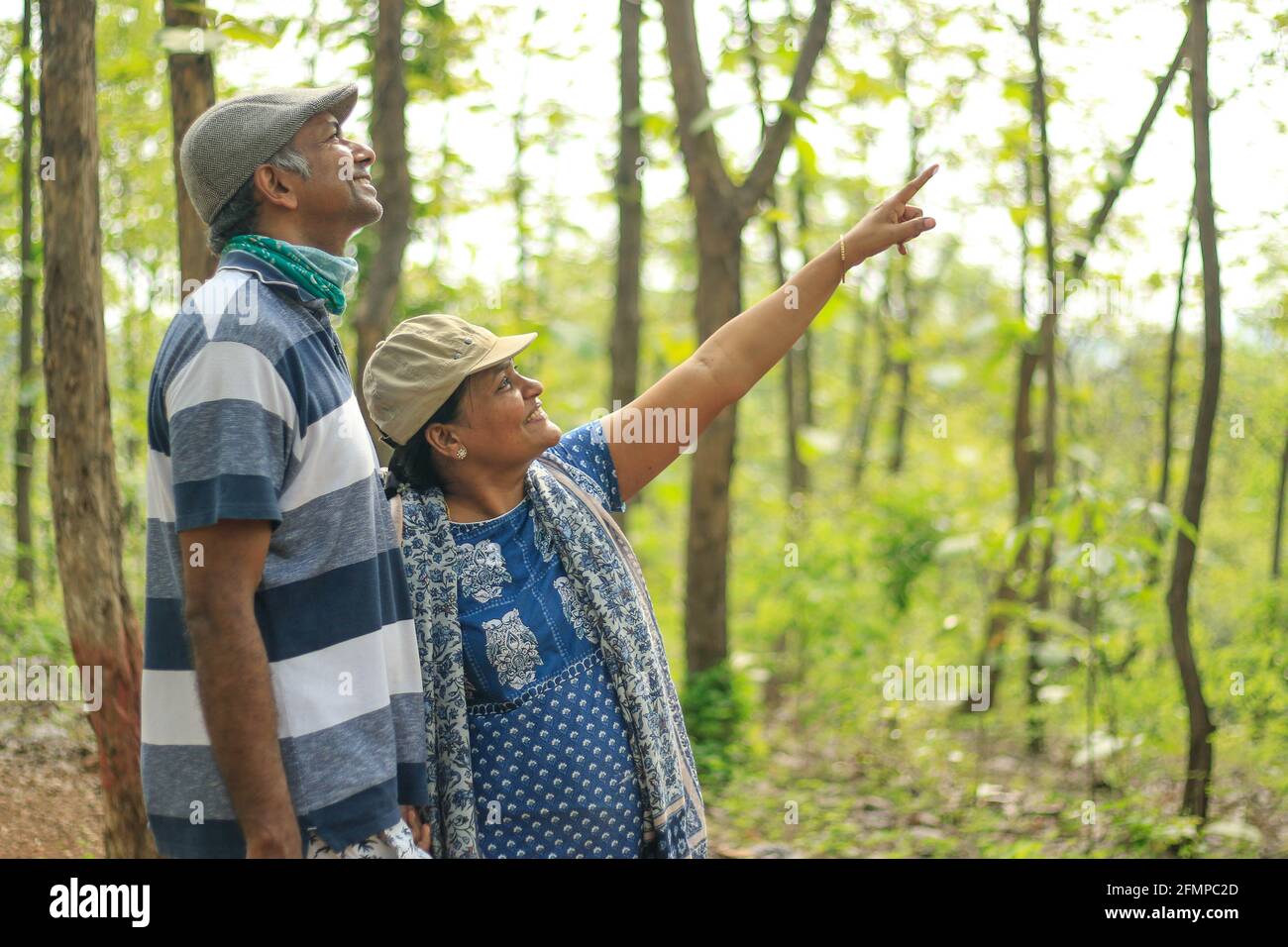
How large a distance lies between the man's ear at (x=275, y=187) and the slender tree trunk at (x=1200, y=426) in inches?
148

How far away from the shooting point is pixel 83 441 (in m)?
3.65

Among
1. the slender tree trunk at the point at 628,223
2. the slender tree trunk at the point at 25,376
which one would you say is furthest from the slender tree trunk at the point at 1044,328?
the slender tree trunk at the point at 25,376

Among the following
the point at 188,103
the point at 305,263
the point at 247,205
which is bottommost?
the point at 305,263

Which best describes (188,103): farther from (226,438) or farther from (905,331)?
(905,331)

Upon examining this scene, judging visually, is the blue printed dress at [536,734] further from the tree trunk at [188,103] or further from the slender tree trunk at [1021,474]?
the slender tree trunk at [1021,474]

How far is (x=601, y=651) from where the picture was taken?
2170mm

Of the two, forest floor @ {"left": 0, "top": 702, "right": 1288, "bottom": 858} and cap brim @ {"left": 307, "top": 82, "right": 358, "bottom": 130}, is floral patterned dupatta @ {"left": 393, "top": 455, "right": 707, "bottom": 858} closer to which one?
cap brim @ {"left": 307, "top": 82, "right": 358, "bottom": 130}

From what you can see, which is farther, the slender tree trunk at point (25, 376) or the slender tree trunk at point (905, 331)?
the slender tree trunk at point (905, 331)

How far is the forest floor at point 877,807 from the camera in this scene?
4.44 m

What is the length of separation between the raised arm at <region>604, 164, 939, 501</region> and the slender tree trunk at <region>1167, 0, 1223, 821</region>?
8.63 feet

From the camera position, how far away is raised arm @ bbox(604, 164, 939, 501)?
94.3 inches

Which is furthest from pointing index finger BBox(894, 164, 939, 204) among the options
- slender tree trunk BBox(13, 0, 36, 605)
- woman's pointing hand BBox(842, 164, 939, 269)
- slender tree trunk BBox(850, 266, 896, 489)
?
slender tree trunk BBox(850, 266, 896, 489)

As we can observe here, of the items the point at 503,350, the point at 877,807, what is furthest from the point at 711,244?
the point at 503,350

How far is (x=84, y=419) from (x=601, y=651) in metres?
2.25
